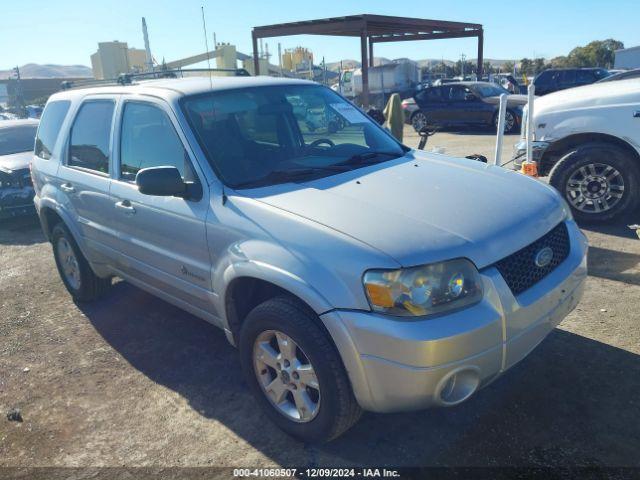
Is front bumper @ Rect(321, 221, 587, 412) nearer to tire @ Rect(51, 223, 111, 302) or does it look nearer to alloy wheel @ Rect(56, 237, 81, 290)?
tire @ Rect(51, 223, 111, 302)

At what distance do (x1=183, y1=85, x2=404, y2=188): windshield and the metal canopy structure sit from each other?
43.6 ft

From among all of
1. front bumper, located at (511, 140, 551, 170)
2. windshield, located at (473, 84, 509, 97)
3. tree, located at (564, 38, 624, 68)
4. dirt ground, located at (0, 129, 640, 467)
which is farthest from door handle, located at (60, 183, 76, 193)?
tree, located at (564, 38, 624, 68)

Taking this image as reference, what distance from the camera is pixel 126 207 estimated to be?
363 centimetres

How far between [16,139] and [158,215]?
7.59 m

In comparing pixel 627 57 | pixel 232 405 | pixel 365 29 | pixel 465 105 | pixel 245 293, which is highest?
pixel 365 29

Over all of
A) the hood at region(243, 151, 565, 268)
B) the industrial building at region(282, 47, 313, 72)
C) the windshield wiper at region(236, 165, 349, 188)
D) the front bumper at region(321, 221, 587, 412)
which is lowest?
the front bumper at region(321, 221, 587, 412)

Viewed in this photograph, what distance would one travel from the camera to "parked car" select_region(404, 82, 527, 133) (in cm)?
1570

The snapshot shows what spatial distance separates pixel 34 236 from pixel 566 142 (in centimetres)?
724

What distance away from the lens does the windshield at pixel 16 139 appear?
9.13 meters

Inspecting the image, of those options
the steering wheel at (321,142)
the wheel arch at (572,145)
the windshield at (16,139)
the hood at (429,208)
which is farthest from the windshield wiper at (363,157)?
the windshield at (16,139)

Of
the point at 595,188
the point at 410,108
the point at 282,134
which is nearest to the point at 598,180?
the point at 595,188

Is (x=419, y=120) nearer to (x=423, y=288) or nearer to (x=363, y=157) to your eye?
(x=363, y=157)

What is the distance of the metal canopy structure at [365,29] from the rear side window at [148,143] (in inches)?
542

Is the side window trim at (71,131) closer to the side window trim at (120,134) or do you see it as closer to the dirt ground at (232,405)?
the side window trim at (120,134)
